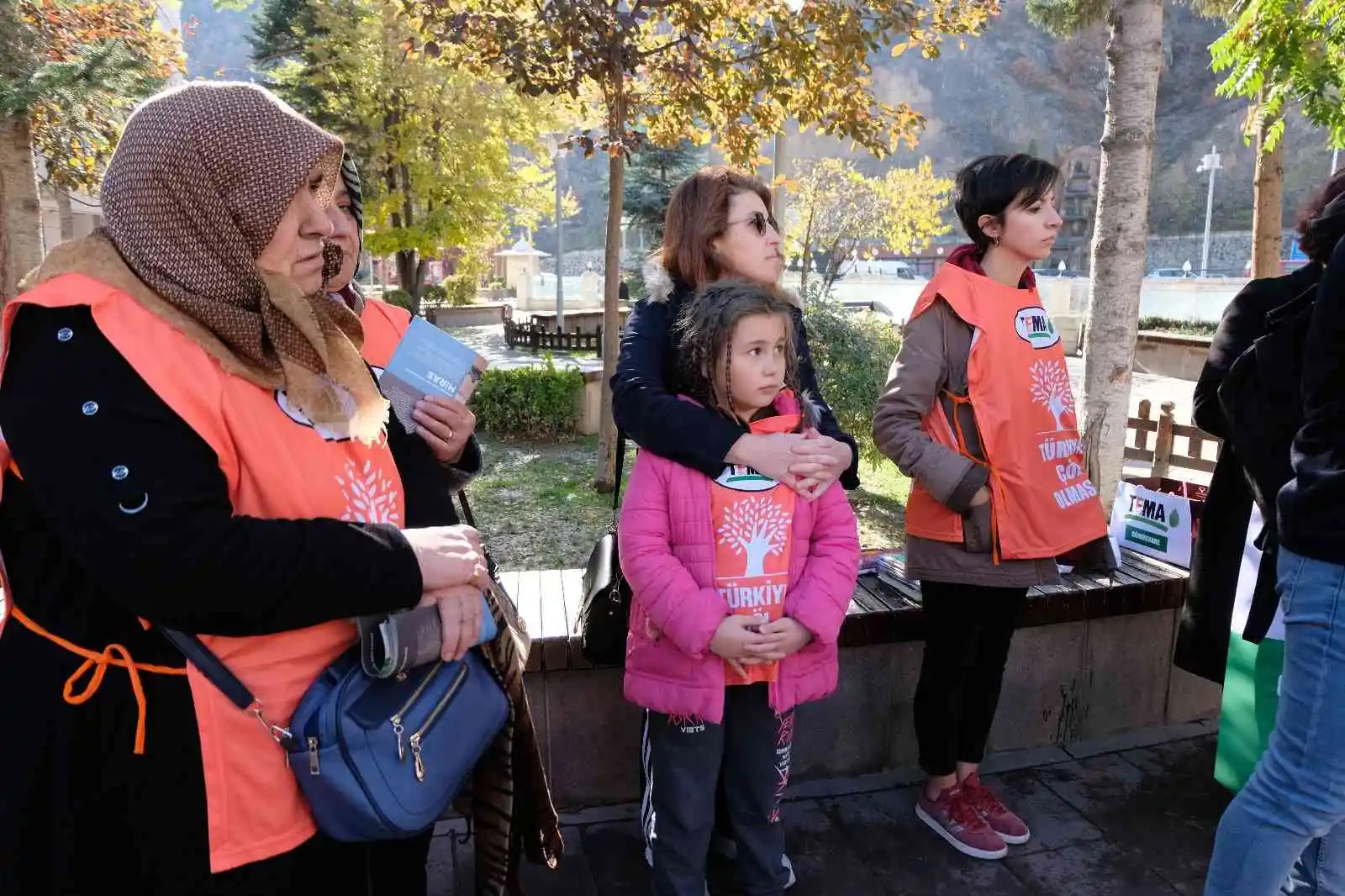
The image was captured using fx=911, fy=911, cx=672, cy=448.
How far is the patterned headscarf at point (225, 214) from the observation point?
4.13 feet

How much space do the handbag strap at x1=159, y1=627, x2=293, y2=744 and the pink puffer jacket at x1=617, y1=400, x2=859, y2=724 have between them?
3.05 ft

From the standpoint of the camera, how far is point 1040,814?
283 centimetres

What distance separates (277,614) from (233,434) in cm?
26

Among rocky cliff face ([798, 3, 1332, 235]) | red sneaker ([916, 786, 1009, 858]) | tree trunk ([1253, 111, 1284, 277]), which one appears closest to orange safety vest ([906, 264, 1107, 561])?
red sneaker ([916, 786, 1009, 858])

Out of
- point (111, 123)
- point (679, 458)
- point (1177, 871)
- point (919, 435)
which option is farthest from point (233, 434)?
point (111, 123)

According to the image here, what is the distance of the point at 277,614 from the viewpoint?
127cm

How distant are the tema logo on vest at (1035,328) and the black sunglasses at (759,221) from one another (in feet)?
2.48

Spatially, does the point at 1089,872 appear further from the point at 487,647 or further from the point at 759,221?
the point at 759,221

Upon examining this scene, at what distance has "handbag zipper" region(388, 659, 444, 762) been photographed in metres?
1.37

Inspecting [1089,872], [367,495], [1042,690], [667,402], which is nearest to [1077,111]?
[1042,690]

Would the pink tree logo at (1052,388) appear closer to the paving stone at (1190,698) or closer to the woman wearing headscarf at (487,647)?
the paving stone at (1190,698)

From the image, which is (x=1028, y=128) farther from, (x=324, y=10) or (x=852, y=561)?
(x=852, y=561)

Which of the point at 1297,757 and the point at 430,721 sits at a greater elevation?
the point at 430,721

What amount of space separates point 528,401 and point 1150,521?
7.45 meters
